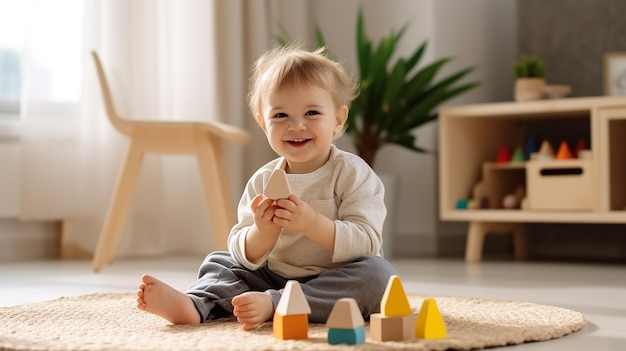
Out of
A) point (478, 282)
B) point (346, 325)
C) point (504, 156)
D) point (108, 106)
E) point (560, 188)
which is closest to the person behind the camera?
point (346, 325)

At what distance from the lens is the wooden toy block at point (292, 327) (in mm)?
1060

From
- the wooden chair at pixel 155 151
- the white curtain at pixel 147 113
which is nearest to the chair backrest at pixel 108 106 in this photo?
the wooden chair at pixel 155 151

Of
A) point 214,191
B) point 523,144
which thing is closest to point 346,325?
point 214,191

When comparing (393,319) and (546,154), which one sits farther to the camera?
(546,154)

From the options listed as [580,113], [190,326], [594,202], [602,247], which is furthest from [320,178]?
[602,247]

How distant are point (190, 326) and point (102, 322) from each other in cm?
15

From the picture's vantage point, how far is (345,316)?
1011 mm

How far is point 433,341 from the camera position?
103 cm

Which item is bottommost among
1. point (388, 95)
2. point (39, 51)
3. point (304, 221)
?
point (304, 221)

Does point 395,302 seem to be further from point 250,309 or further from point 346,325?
point 250,309

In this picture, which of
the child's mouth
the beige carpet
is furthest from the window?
the child's mouth

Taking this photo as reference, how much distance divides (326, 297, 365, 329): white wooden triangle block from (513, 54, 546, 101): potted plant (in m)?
1.76

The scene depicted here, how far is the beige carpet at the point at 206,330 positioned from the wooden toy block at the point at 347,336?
0.04 feet

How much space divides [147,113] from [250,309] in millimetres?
1716
